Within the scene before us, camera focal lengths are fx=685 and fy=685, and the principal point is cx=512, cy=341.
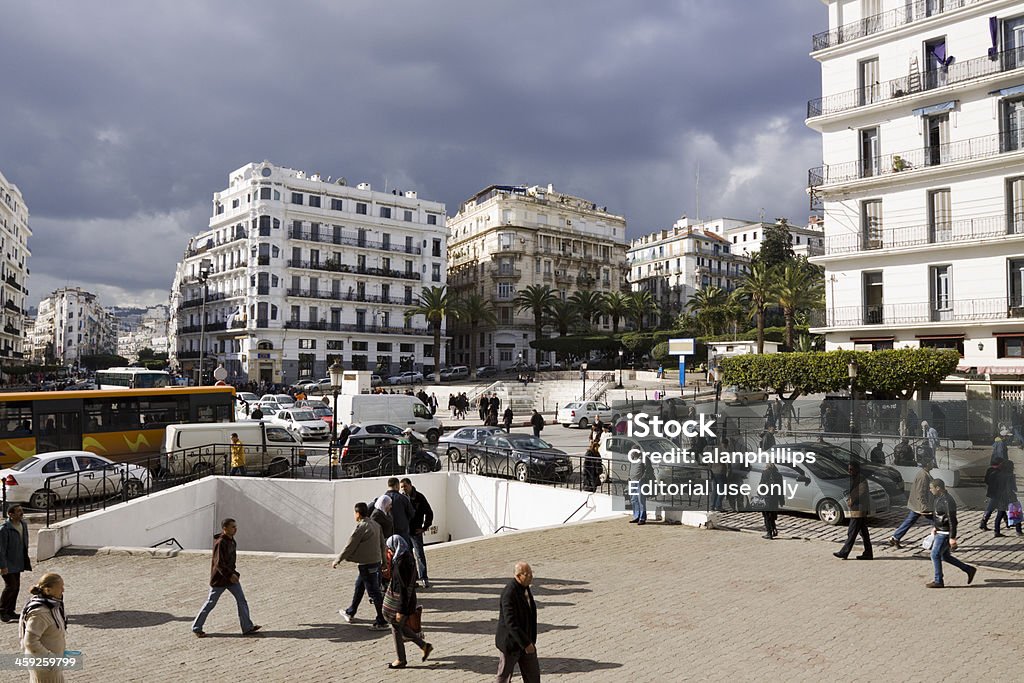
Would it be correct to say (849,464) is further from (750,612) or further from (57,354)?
(57,354)

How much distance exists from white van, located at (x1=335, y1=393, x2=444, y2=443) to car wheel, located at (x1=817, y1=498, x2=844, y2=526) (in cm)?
1958

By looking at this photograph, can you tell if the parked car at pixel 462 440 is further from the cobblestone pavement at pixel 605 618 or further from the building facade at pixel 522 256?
the building facade at pixel 522 256

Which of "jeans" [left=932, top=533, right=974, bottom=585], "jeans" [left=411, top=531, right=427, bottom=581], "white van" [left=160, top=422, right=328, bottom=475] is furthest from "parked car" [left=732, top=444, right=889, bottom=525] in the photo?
"white van" [left=160, top=422, right=328, bottom=475]

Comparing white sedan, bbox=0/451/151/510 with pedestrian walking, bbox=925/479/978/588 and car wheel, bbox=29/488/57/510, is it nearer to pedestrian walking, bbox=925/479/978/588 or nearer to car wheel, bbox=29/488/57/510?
car wheel, bbox=29/488/57/510

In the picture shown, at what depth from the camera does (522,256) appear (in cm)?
7838

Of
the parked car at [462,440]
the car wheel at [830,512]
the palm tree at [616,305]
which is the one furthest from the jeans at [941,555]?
the palm tree at [616,305]

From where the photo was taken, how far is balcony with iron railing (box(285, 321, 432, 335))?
6756 cm

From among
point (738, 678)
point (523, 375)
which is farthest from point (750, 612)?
point (523, 375)

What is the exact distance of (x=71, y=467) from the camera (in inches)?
678

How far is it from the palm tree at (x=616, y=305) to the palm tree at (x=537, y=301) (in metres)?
6.21

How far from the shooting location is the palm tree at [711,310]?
2606 inches

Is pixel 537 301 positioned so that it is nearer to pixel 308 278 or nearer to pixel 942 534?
pixel 308 278

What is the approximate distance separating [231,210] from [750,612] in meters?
71.2

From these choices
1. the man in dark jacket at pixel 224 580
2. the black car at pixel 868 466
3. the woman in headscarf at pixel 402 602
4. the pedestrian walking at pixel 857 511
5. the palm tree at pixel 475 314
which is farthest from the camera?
the palm tree at pixel 475 314
